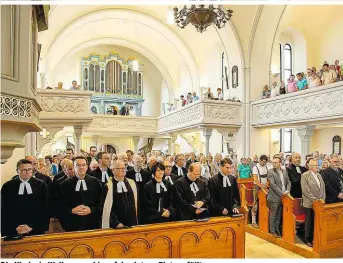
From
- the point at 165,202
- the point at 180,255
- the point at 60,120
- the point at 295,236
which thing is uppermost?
the point at 60,120

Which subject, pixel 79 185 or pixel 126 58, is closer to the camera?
pixel 79 185

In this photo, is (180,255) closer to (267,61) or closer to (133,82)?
(267,61)

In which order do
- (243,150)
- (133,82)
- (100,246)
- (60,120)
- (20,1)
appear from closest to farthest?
(20,1) → (100,246) → (60,120) → (243,150) → (133,82)

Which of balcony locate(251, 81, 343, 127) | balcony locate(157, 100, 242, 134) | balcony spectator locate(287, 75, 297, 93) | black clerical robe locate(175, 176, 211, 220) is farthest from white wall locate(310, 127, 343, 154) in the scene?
black clerical robe locate(175, 176, 211, 220)

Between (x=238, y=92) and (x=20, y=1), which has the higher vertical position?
(x=238, y=92)

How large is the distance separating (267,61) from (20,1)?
1258cm

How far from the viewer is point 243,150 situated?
13547mm

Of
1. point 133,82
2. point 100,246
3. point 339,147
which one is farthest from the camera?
point 133,82

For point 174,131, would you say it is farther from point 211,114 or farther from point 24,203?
point 24,203

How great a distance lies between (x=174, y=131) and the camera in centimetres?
1655

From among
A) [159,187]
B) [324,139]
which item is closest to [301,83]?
[324,139]

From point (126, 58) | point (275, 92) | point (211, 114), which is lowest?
point (211, 114)

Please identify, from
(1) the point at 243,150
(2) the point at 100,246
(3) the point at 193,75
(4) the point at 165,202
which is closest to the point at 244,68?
(1) the point at 243,150

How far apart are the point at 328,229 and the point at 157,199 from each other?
10.1 ft
